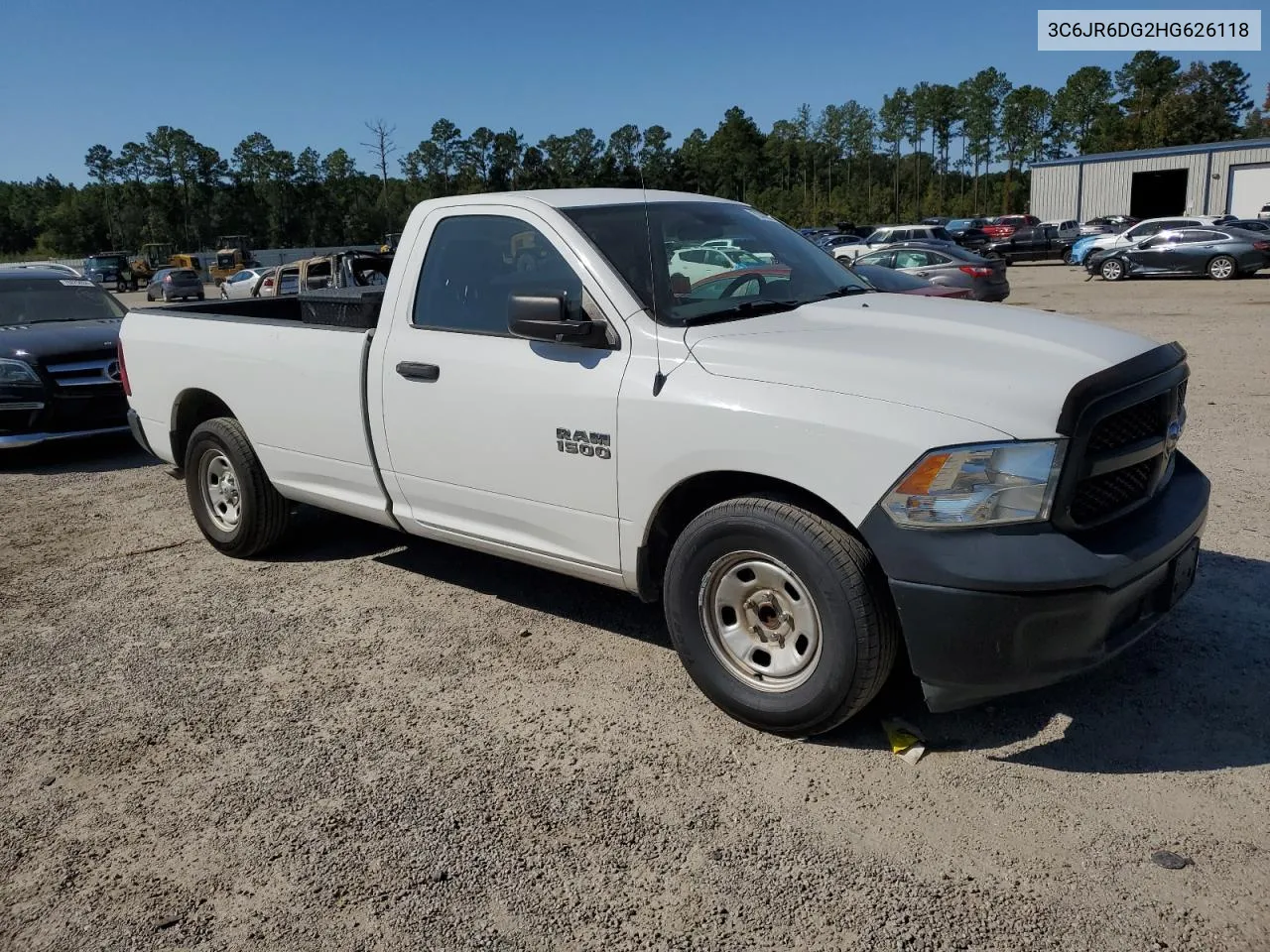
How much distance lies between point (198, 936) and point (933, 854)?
2070 mm

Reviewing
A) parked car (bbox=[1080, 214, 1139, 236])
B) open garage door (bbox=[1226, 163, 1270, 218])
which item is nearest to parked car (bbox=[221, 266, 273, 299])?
parked car (bbox=[1080, 214, 1139, 236])

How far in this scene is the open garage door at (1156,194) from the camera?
5981 cm

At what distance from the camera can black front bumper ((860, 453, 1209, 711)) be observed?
118 inches

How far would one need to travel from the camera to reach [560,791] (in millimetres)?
3367

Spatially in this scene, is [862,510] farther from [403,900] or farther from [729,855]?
[403,900]

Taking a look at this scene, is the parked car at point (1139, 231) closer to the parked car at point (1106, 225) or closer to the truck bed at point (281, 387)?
the parked car at point (1106, 225)

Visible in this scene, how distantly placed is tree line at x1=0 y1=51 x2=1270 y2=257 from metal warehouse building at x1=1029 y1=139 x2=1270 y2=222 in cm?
1821

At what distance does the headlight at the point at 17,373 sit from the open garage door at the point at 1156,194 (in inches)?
2484

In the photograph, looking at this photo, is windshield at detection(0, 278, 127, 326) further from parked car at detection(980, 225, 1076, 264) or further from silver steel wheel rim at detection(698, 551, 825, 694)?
parked car at detection(980, 225, 1076, 264)

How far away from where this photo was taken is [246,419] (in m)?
5.49

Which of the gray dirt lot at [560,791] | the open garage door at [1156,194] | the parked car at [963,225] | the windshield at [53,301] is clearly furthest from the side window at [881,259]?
the open garage door at [1156,194]

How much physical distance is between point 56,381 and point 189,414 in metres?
3.58

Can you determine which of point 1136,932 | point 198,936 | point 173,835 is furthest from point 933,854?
point 173,835

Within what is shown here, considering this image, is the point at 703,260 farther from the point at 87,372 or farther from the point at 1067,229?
the point at 1067,229
